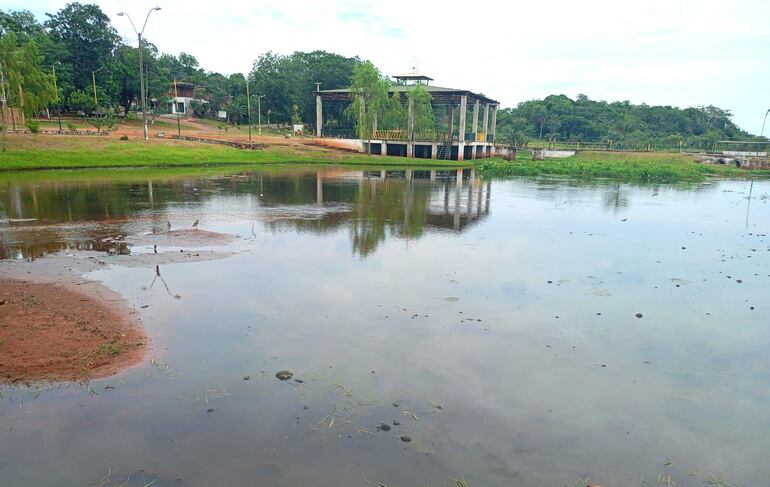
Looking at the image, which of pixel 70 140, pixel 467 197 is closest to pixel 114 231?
pixel 467 197

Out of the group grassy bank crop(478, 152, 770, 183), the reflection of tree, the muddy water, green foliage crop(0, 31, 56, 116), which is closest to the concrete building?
green foliage crop(0, 31, 56, 116)

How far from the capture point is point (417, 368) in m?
8.27

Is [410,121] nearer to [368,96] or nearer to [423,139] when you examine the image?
[423,139]

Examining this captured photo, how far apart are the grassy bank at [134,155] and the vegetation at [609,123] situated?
40.4m

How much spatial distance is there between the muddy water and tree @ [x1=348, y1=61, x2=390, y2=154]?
141ft

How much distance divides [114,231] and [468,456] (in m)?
14.9

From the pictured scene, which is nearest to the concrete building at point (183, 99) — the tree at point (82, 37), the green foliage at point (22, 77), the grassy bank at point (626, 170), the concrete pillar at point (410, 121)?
the tree at point (82, 37)

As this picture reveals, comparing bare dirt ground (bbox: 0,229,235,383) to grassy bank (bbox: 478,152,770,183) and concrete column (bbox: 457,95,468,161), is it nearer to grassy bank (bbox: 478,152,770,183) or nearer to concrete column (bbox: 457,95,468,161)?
grassy bank (bbox: 478,152,770,183)

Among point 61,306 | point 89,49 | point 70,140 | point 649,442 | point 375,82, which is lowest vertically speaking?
point 649,442

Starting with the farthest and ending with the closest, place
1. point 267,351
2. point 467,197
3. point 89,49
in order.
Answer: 1. point 89,49
2. point 467,197
3. point 267,351

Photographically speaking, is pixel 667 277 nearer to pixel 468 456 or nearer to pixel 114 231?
pixel 468 456

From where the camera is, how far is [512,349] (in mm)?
9070

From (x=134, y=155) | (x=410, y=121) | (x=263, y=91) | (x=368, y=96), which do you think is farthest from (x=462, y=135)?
(x=263, y=91)

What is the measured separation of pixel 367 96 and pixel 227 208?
41.0 m
